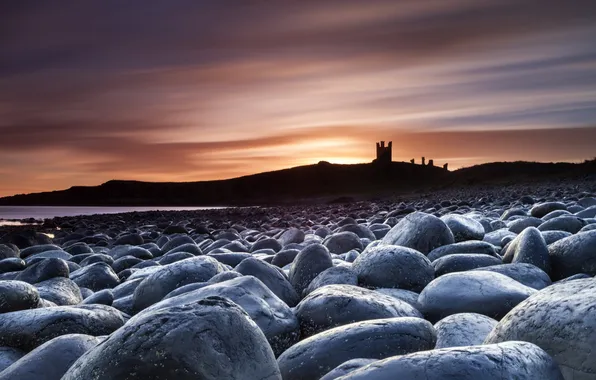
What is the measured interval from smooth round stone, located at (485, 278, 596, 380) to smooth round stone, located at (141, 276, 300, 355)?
0.86 meters

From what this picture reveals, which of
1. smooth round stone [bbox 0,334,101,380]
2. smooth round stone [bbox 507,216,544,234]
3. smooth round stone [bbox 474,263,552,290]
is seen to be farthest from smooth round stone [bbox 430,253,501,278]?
smooth round stone [bbox 507,216,544,234]

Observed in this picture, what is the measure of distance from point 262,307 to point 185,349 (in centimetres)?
97

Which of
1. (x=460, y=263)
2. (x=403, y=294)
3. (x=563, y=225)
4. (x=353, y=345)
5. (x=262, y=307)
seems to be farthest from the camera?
(x=563, y=225)

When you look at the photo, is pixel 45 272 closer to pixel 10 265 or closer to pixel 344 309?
pixel 10 265

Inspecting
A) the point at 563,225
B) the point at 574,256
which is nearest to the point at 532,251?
the point at 574,256

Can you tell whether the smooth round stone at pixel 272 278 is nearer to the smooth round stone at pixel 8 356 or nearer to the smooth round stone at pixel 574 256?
the smooth round stone at pixel 8 356

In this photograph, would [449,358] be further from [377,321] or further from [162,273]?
[162,273]

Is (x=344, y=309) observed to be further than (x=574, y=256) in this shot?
No

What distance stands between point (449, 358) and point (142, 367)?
80 cm

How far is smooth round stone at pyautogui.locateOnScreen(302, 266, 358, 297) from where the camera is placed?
3447 mm

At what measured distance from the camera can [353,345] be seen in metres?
2.07

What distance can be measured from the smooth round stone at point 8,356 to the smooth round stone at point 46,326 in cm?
3

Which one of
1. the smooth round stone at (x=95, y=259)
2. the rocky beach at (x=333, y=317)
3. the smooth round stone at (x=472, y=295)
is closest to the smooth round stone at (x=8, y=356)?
the rocky beach at (x=333, y=317)

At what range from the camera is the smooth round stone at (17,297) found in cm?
328
